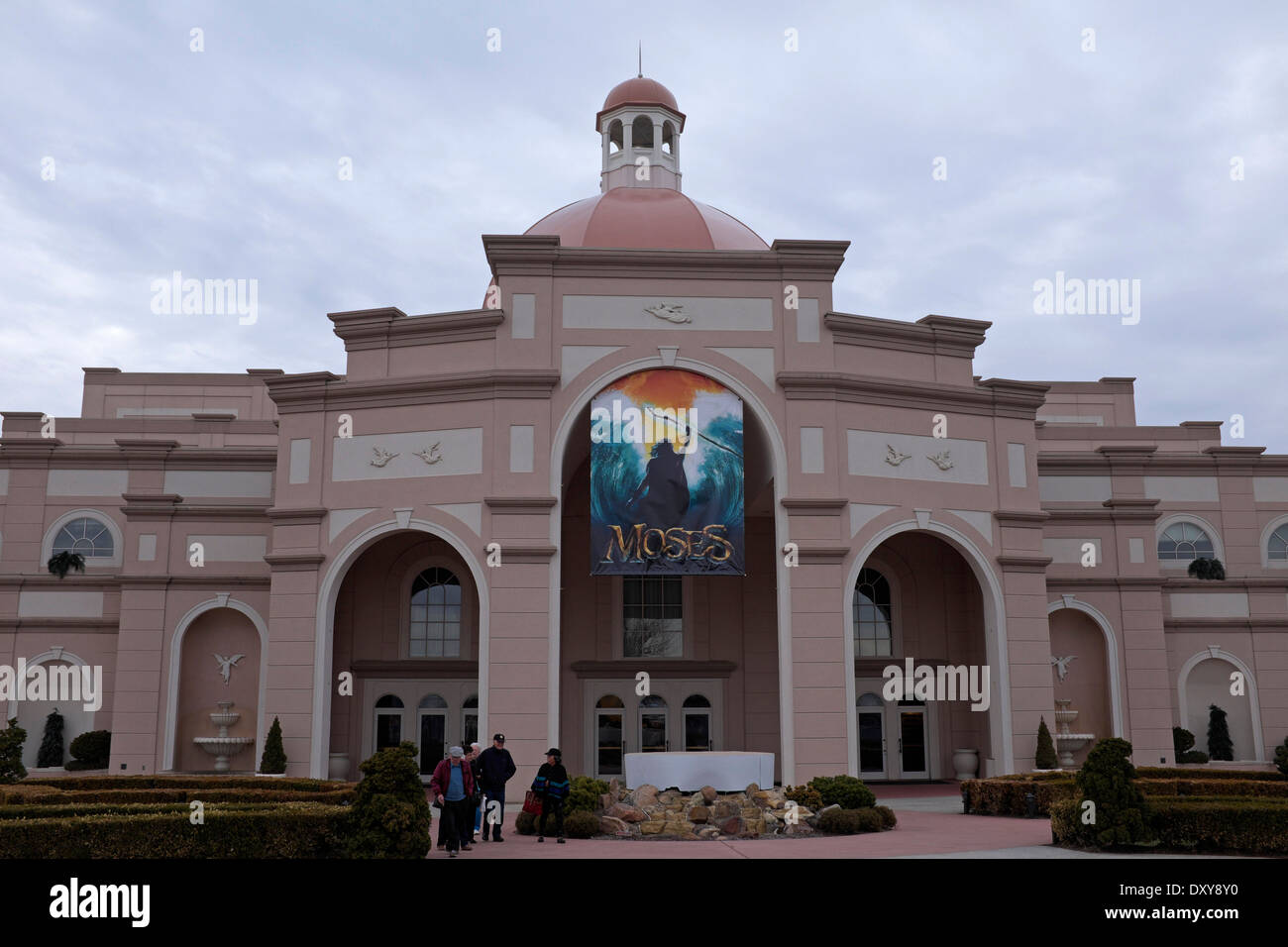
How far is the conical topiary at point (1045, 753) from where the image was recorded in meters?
27.4

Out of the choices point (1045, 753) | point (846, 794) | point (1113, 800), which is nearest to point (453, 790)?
point (846, 794)

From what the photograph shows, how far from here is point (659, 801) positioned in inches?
808

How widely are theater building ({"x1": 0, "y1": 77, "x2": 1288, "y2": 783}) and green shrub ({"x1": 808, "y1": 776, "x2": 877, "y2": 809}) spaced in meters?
4.33

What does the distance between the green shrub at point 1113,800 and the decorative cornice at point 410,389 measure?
1572 centimetres

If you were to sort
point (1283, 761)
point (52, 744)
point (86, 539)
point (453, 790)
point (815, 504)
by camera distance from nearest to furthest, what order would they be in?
point (453, 790) → point (1283, 761) → point (815, 504) → point (52, 744) → point (86, 539)

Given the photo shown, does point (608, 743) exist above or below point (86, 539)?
below

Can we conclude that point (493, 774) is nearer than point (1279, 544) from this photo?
Yes

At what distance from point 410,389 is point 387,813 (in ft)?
48.4

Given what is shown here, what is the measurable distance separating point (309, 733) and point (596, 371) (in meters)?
11.2

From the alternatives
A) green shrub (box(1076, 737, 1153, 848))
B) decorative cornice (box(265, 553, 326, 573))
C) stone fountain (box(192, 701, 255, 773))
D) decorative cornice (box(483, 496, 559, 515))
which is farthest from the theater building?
green shrub (box(1076, 737, 1153, 848))

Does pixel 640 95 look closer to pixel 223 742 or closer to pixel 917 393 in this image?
pixel 917 393

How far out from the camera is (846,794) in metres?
21.1
